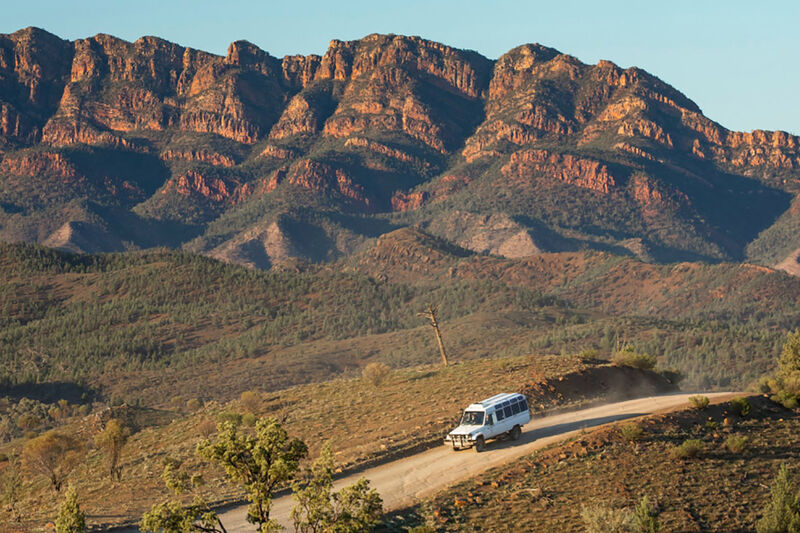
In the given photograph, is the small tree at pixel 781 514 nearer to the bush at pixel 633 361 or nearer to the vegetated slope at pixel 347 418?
the vegetated slope at pixel 347 418

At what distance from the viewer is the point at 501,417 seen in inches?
1718

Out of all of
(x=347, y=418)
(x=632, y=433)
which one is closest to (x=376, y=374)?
(x=347, y=418)

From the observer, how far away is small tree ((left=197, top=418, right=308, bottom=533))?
26188 millimetres

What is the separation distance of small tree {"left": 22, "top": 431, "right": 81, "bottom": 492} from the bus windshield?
20.4 m

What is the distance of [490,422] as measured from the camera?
43.1 metres

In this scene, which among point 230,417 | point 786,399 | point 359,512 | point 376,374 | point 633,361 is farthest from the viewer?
point 376,374

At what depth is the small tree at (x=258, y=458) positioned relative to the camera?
26.2m

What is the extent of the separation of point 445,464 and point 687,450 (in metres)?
9.53

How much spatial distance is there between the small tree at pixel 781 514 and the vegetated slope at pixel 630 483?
1229 mm

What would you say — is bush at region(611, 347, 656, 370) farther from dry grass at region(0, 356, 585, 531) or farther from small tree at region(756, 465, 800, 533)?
small tree at region(756, 465, 800, 533)

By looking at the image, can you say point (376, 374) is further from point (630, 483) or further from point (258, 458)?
point (258, 458)

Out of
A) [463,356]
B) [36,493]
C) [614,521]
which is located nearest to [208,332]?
[463,356]

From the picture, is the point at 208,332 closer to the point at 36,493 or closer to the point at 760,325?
the point at 760,325

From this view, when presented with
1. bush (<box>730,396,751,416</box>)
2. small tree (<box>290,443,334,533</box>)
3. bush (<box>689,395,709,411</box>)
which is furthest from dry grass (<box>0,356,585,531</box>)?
small tree (<box>290,443,334,533</box>)
